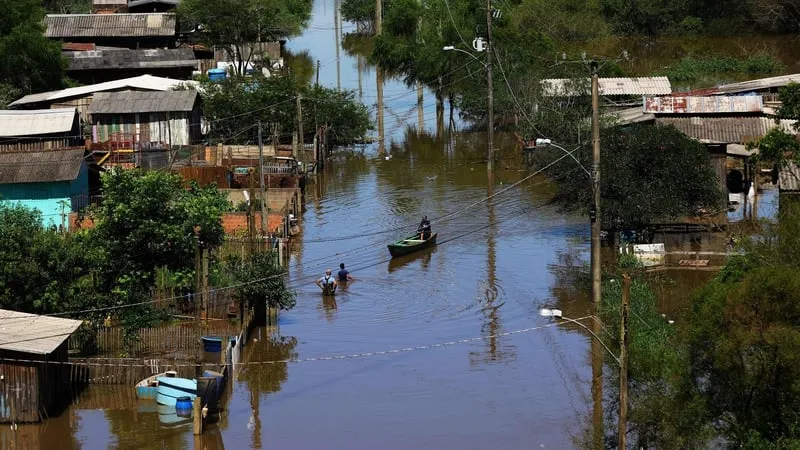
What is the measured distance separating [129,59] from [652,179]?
32.1m

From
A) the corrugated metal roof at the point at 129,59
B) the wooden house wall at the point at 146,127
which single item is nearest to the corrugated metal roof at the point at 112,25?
the corrugated metal roof at the point at 129,59

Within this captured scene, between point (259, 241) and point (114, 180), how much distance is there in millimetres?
5814

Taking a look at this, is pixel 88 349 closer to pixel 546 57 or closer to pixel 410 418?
pixel 410 418

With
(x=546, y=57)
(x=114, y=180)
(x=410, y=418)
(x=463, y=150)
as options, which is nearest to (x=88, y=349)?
Answer: (x=114, y=180)

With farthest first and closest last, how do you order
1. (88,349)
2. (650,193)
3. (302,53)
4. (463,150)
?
1. (302,53)
2. (463,150)
3. (650,193)
4. (88,349)

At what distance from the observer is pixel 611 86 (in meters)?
54.0

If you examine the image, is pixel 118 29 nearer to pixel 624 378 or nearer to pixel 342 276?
pixel 342 276

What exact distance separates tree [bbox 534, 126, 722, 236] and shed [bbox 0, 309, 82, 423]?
47.5ft

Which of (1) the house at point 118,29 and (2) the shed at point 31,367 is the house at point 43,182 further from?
(1) the house at point 118,29

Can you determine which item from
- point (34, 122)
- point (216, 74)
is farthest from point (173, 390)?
point (216, 74)

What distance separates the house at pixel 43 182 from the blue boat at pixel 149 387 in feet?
45.2

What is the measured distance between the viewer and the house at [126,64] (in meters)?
56.8

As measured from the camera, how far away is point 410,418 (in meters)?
23.7

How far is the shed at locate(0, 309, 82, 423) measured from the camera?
23.0m
